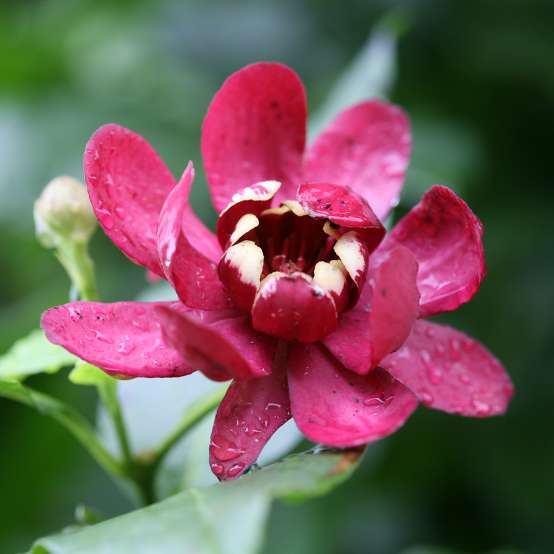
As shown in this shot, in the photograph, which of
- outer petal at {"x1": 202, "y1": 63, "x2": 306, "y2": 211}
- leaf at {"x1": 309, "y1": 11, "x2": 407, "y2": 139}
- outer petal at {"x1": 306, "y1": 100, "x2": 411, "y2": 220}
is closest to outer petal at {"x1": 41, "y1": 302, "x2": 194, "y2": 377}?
outer petal at {"x1": 202, "y1": 63, "x2": 306, "y2": 211}

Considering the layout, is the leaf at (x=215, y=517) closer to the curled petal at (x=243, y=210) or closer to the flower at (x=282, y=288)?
the flower at (x=282, y=288)

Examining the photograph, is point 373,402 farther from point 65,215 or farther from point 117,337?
point 65,215

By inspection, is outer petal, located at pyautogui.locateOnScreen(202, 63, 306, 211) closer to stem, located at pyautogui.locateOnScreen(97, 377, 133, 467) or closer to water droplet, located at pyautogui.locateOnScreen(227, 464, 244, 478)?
stem, located at pyautogui.locateOnScreen(97, 377, 133, 467)

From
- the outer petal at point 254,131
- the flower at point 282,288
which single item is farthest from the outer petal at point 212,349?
the outer petal at point 254,131

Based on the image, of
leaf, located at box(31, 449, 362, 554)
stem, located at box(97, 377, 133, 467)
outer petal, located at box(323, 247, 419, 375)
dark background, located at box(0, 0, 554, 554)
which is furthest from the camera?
dark background, located at box(0, 0, 554, 554)

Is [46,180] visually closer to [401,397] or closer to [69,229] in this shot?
[69,229]

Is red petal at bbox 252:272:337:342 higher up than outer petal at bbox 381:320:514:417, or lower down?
higher up
